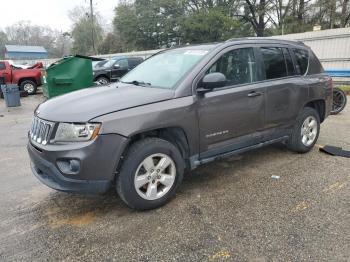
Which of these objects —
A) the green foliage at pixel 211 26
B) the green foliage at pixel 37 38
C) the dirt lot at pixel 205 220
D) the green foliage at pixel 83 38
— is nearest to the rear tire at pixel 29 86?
the dirt lot at pixel 205 220

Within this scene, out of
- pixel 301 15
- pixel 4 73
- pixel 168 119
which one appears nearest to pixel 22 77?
pixel 4 73

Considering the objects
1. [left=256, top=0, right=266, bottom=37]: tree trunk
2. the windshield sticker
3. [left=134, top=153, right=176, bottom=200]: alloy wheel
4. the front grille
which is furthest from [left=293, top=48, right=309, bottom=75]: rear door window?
[left=256, top=0, right=266, bottom=37]: tree trunk

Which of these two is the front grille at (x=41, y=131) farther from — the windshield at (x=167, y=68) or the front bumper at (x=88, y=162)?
the windshield at (x=167, y=68)

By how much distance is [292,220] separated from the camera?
3.20m

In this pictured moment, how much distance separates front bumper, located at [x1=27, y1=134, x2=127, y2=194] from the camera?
9.80ft

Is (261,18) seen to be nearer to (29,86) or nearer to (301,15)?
(301,15)

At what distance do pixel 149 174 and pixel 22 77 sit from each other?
47.7ft

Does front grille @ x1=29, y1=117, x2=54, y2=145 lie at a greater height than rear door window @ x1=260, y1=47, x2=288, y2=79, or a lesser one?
lesser

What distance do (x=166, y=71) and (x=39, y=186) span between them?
7.28 ft

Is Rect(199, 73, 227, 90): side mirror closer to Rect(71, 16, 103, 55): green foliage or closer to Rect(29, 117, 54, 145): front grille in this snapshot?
Rect(29, 117, 54, 145): front grille

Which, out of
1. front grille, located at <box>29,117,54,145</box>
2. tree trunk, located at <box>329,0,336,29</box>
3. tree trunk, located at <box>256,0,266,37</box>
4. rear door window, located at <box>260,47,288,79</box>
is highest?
tree trunk, located at <box>256,0,266,37</box>

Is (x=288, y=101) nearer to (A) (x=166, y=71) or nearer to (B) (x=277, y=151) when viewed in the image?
(B) (x=277, y=151)

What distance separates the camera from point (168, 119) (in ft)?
11.1

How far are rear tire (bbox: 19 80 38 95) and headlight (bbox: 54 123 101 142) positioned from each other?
14211 millimetres
